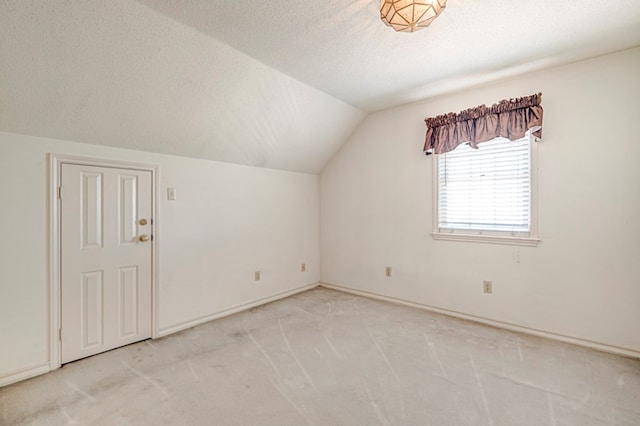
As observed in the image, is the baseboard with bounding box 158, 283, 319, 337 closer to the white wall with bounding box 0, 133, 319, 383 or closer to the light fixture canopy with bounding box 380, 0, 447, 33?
the white wall with bounding box 0, 133, 319, 383

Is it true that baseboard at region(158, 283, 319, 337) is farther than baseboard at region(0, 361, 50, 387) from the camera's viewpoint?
Yes

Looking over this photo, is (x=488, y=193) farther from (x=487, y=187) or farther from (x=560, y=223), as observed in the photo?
(x=560, y=223)

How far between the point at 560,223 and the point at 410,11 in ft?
7.68

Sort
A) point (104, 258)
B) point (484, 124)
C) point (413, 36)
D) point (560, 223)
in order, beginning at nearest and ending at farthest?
point (413, 36)
point (104, 258)
point (560, 223)
point (484, 124)

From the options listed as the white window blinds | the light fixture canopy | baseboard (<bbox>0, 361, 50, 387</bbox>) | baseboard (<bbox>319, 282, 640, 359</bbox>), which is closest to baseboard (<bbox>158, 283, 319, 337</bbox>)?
baseboard (<bbox>0, 361, 50, 387</bbox>)

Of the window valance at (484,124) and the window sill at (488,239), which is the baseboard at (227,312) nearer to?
the window sill at (488,239)

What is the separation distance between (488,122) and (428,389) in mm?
2517

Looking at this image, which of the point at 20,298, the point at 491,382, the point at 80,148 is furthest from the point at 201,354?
the point at 491,382

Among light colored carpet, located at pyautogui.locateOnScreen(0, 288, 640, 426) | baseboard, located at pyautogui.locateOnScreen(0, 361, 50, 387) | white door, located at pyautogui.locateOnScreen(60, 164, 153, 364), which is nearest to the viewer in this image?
light colored carpet, located at pyautogui.locateOnScreen(0, 288, 640, 426)

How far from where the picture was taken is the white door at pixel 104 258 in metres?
2.33

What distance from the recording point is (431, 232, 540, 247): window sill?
287 centimetres

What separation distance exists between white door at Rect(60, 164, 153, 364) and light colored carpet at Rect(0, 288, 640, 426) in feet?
0.58

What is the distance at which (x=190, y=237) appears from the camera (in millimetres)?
3078

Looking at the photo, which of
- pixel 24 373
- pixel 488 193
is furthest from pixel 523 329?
pixel 24 373
